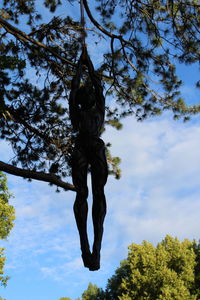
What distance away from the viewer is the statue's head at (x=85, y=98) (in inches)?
182

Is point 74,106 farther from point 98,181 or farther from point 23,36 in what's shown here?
point 23,36

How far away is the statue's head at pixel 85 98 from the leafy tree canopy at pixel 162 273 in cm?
1901

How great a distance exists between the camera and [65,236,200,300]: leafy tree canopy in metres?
22.8

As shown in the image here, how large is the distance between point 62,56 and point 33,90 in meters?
0.92

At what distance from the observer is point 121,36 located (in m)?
7.51

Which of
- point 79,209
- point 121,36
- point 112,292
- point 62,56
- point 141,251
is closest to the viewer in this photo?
point 79,209

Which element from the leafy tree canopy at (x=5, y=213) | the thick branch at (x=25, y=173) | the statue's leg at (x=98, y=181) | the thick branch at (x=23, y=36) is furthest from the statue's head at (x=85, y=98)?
the leafy tree canopy at (x=5, y=213)

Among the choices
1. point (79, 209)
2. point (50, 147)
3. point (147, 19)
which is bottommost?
point (79, 209)

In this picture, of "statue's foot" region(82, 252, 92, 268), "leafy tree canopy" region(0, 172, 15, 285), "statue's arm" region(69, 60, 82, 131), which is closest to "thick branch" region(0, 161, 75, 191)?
"statue's arm" region(69, 60, 82, 131)

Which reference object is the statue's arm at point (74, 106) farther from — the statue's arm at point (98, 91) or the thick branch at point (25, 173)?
the thick branch at point (25, 173)

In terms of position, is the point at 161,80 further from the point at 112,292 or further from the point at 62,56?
the point at 112,292

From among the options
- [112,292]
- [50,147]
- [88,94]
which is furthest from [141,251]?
[88,94]

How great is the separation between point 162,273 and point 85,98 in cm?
2014

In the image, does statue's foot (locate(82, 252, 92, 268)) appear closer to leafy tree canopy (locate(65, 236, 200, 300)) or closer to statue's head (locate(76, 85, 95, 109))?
statue's head (locate(76, 85, 95, 109))
